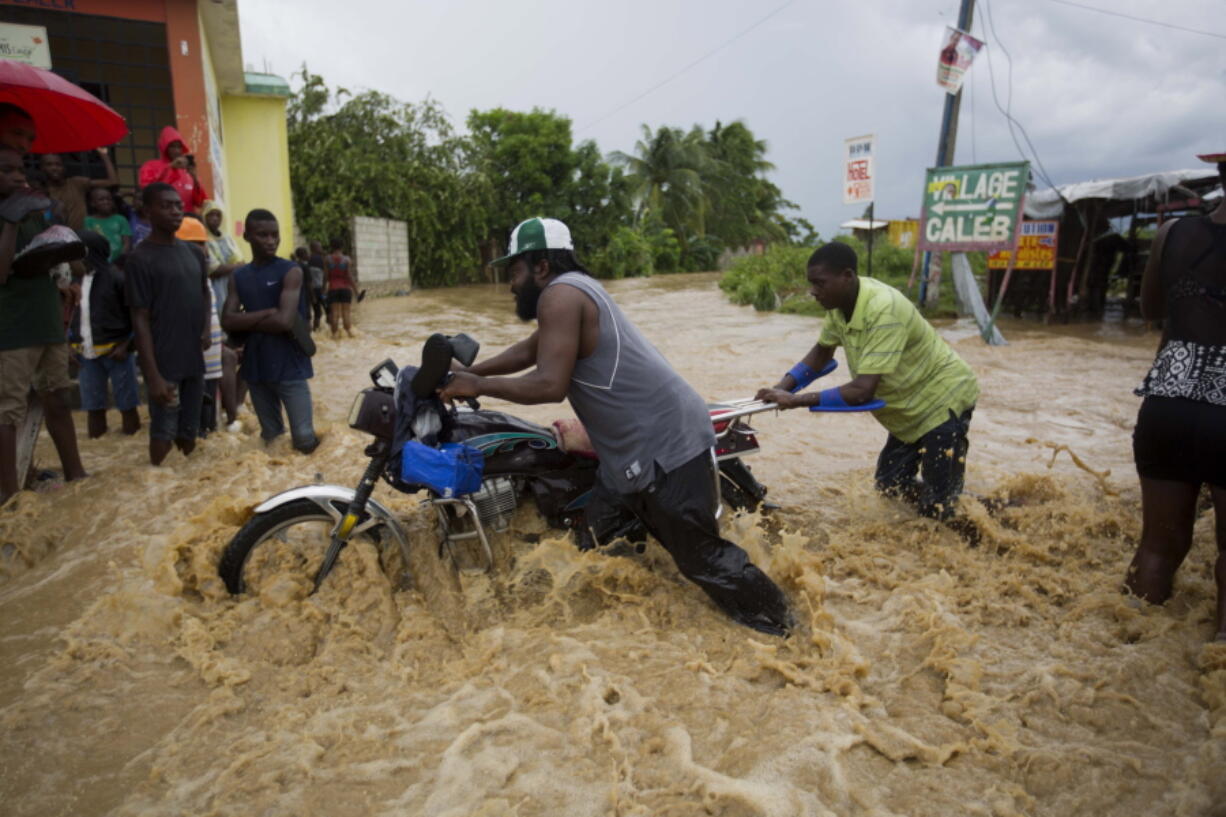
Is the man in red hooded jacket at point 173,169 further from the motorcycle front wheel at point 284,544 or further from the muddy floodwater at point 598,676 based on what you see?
the motorcycle front wheel at point 284,544

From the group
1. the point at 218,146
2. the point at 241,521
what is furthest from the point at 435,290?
the point at 241,521

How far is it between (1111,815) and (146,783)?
9.96 feet

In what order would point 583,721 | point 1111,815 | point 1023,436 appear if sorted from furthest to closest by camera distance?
point 1023,436
point 583,721
point 1111,815

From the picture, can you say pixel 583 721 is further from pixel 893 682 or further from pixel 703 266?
pixel 703 266

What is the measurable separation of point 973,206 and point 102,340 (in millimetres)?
11784

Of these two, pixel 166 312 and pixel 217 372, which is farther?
pixel 217 372

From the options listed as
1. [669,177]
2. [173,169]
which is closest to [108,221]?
[173,169]

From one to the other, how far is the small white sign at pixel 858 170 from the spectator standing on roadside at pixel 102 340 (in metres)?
12.1

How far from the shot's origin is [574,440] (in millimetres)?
3539

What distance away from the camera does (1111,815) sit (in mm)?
2357

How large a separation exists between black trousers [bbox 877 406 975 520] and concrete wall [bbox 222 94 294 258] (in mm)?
12610

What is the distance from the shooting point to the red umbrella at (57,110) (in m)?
4.35

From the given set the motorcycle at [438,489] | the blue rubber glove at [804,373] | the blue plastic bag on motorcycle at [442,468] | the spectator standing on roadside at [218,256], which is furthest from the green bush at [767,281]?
the blue plastic bag on motorcycle at [442,468]

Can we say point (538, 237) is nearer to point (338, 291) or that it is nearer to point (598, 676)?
point (598, 676)
